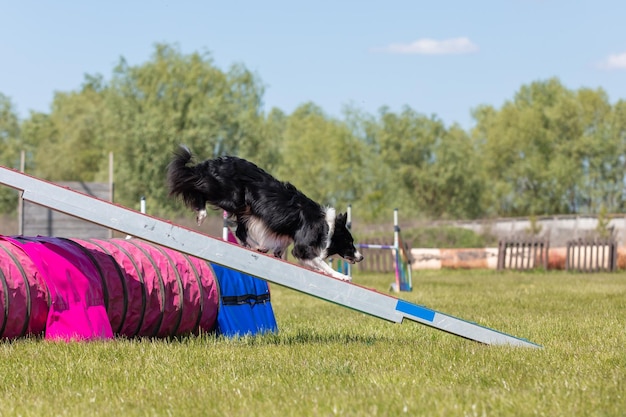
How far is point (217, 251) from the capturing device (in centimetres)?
561

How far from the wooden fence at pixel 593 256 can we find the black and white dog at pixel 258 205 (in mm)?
16666

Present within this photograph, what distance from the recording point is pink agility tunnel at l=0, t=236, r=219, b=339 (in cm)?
606

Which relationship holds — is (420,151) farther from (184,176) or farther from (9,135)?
(184,176)

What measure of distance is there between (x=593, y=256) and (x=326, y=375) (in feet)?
64.0

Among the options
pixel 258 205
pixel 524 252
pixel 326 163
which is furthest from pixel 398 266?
pixel 326 163

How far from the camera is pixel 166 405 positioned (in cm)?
394

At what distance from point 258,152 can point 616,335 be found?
38.1m

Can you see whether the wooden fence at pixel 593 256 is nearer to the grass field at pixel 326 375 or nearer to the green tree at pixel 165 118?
the grass field at pixel 326 375

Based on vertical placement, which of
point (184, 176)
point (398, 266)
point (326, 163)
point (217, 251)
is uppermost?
point (326, 163)

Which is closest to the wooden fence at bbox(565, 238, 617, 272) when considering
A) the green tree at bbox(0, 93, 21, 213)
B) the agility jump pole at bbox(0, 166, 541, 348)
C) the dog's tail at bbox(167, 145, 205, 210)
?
the dog's tail at bbox(167, 145, 205, 210)

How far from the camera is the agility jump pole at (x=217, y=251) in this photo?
18.1 feet

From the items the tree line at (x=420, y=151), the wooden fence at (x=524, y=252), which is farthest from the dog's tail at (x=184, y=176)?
the tree line at (x=420, y=151)

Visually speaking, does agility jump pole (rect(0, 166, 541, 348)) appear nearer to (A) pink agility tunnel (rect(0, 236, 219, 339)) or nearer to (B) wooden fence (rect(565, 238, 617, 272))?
(A) pink agility tunnel (rect(0, 236, 219, 339))

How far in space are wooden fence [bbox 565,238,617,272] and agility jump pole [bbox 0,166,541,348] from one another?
1736 cm
